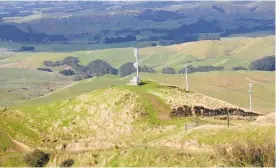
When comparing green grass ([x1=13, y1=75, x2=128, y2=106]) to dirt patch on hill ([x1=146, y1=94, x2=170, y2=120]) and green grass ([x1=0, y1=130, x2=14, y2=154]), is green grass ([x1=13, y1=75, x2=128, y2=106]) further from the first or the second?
green grass ([x1=0, y1=130, x2=14, y2=154])

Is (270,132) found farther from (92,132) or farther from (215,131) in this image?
(92,132)

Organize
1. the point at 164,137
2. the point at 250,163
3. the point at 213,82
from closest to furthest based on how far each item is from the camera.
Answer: the point at 250,163 < the point at 164,137 < the point at 213,82

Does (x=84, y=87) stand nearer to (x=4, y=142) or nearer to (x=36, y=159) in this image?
(x=4, y=142)

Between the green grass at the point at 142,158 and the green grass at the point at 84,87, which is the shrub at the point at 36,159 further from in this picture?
the green grass at the point at 84,87

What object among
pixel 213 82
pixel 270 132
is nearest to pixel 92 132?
pixel 270 132

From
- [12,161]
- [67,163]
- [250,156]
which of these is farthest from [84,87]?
[250,156]

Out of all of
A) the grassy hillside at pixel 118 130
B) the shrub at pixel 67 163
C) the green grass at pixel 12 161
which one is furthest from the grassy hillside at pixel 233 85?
the shrub at pixel 67 163
